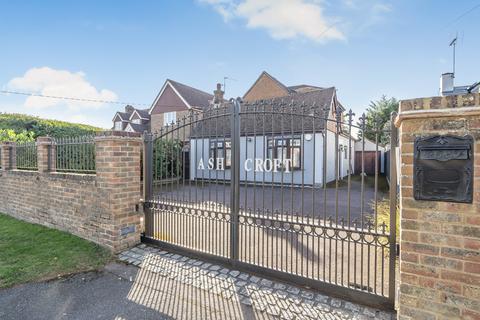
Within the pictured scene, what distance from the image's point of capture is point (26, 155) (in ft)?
20.9

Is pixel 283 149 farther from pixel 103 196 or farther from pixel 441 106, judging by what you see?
pixel 103 196

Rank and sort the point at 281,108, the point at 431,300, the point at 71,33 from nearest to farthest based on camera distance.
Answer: the point at 431,300
the point at 281,108
the point at 71,33

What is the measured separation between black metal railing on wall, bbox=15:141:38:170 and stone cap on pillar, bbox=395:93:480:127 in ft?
24.3

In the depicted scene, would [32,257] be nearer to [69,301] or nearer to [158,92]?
[69,301]

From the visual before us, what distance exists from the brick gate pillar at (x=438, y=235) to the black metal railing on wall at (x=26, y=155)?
743 cm

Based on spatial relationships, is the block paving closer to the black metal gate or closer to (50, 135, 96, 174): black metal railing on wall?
the black metal gate

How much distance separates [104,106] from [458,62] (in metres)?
21.0

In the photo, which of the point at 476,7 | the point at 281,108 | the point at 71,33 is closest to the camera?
the point at 281,108

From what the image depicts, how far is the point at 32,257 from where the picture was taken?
399cm

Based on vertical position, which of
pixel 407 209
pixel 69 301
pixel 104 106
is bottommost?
pixel 69 301

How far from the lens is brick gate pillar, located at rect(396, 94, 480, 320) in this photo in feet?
5.70

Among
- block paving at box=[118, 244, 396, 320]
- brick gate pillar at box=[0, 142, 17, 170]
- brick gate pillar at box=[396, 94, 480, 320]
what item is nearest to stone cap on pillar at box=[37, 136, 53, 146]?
brick gate pillar at box=[0, 142, 17, 170]

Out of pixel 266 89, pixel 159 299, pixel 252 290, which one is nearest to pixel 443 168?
pixel 252 290

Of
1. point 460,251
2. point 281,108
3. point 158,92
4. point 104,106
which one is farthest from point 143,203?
point 158,92
